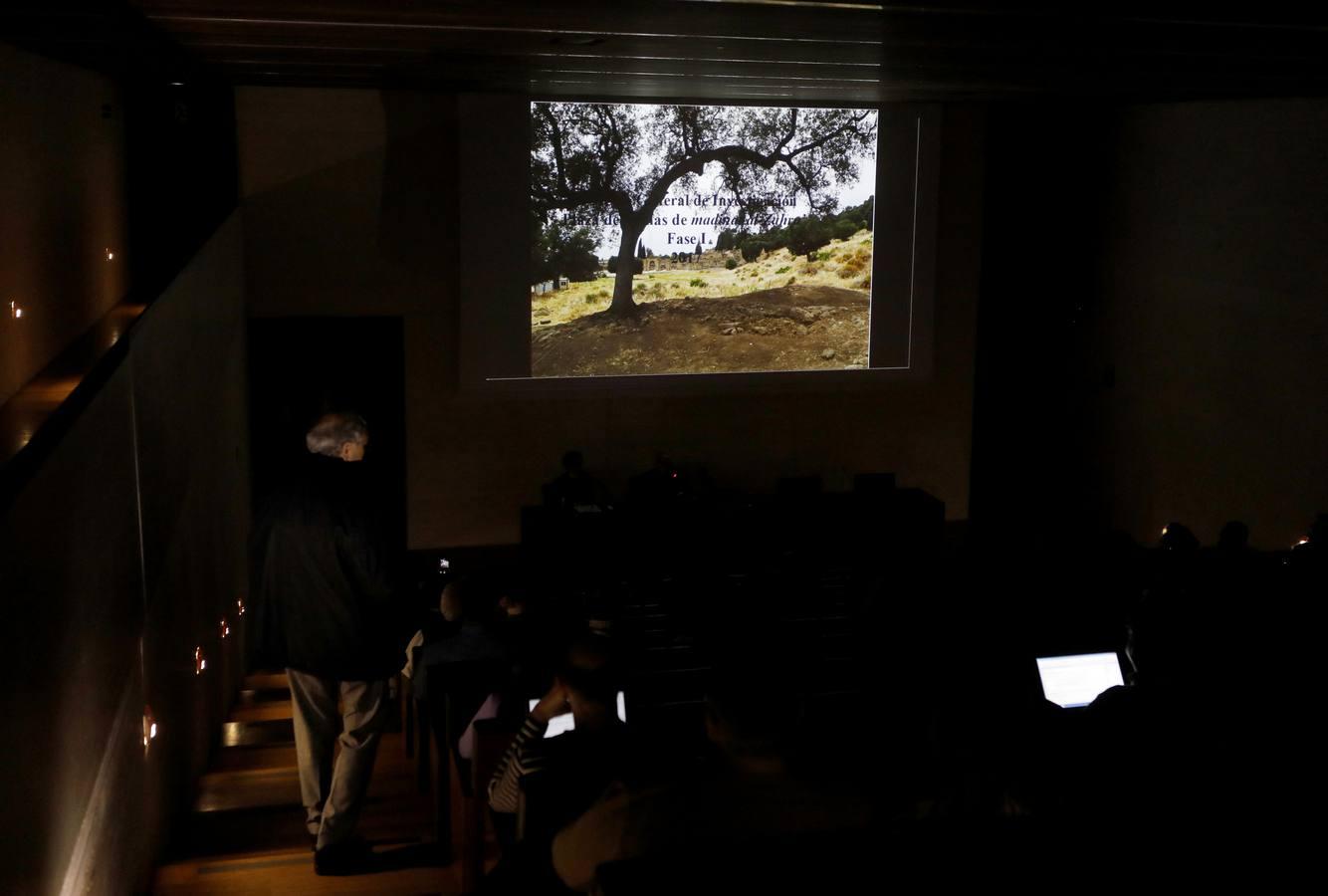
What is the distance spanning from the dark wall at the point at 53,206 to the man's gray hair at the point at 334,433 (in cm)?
104

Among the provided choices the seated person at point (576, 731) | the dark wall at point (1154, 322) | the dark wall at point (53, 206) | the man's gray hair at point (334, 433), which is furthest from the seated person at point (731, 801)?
the dark wall at point (1154, 322)

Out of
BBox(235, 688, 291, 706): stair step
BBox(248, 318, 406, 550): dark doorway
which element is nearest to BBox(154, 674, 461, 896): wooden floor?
BBox(235, 688, 291, 706): stair step

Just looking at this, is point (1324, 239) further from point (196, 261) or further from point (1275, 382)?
point (196, 261)

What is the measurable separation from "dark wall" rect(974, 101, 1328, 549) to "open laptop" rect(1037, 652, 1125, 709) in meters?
4.88

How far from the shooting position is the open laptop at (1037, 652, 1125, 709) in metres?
4.02

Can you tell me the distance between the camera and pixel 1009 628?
13.1 feet

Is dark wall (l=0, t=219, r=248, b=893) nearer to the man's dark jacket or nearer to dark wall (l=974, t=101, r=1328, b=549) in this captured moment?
the man's dark jacket

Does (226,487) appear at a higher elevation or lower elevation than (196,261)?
lower

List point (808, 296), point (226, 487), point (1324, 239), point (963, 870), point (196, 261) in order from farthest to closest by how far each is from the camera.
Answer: point (808, 296) → point (1324, 239) → point (226, 487) → point (196, 261) → point (963, 870)

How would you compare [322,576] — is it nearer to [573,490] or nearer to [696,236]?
[573,490]

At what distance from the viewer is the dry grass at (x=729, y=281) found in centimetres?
966

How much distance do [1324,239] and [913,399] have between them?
3.46 metres

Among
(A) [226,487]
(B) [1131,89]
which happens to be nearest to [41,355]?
(A) [226,487]

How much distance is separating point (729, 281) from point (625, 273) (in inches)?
33.8
